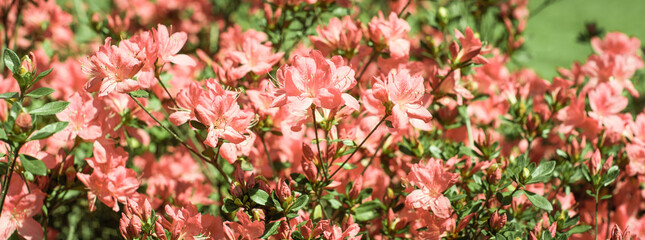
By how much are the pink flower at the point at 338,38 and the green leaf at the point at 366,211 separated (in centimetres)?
54

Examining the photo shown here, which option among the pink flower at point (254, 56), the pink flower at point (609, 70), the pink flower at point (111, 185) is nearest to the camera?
the pink flower at point (111, 185)

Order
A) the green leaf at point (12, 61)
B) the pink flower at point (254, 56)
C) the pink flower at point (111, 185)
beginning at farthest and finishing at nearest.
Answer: the pink flower at point (254, 56) → the pink flower at point (111, 185) → the green leaf at point (12, 61)

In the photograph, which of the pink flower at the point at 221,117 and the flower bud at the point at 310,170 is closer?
the pink flower at the point at 221,117

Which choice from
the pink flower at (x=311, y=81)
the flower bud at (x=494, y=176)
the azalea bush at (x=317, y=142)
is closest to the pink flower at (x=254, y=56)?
the azalea bush at (x=317, y=142)

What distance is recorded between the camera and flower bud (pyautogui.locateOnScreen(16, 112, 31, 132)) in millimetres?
1185

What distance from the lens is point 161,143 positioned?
8.36 ft

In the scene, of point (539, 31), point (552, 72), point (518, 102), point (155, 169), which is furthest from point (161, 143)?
point (539, 31)

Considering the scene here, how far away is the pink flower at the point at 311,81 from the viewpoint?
132 cm

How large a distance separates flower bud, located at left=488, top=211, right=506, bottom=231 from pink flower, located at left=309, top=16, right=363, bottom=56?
29.3 inches

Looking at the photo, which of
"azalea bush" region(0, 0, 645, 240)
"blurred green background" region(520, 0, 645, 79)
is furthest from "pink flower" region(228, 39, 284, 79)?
"blurred green background" region(520, 0, 645, 79)

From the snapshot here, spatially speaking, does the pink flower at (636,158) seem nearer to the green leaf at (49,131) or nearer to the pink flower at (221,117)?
the pink flower at (221,117)

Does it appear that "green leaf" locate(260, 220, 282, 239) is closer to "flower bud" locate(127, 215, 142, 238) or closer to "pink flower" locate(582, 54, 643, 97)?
"flower bud" locate(127, 215, 142, 238)

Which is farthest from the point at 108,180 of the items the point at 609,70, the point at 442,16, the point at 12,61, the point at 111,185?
the point at 609,70

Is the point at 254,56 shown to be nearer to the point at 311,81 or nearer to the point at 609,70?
the point at 311,81
